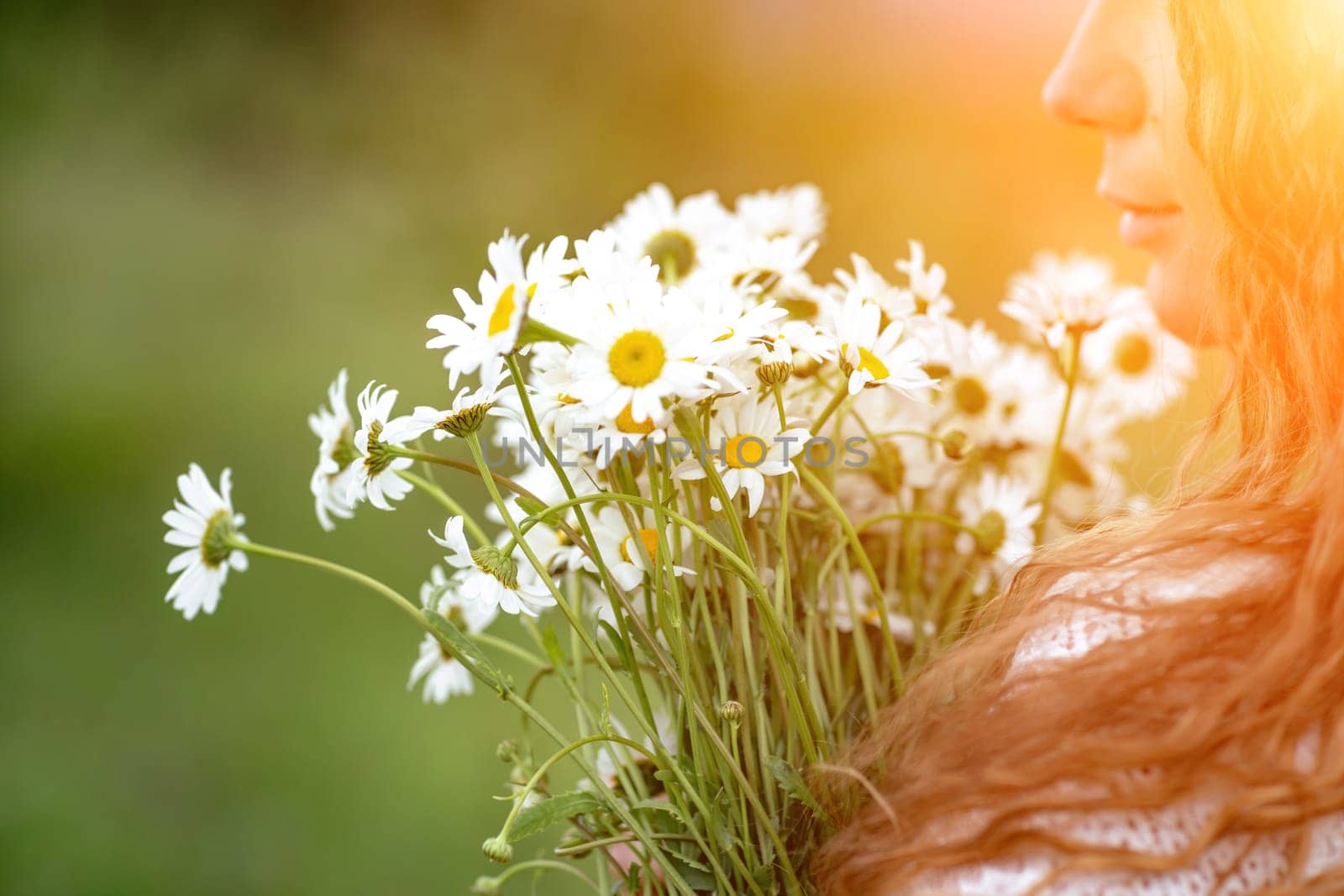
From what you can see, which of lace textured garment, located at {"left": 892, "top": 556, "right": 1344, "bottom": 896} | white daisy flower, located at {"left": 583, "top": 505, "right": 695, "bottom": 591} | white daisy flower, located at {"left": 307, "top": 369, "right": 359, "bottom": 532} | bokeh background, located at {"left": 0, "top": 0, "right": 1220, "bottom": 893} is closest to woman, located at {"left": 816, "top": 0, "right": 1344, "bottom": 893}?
lace textured garment, located at {"left": 892, "top": 556, "right": 1344, "bottom": 896}

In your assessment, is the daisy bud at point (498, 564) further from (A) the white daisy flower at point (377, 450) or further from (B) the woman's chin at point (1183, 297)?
(B) the woman's chin at point (1183, 297)

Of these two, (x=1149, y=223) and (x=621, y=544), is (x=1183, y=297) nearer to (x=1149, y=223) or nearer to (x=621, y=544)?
(x=1149, y=223)

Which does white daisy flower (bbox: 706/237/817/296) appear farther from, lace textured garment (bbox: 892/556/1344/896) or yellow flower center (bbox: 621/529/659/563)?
lace textured garment (bbox: 892/556/1344/896)

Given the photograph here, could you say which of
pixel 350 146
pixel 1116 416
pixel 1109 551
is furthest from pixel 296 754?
pixel 1109 551

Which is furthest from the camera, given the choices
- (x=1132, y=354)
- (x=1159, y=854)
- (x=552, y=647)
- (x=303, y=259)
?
(x=303, y=259)

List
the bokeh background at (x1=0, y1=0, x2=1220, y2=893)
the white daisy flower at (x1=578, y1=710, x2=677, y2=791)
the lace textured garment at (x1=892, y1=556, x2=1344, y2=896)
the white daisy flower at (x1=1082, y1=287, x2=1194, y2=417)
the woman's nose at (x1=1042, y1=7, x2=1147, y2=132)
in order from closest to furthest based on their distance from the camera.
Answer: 1. the lace textured garment at (x1=892, y1=556, x2=1344, y2=896)
2. the white daisy flower at (x1=578, y1=710, x2=677, y2=791)
3. the woman's nose at (x1=1042, y1=7, x2=1147, y2=132)
4. the white daisy flower at (x1=1082, y1=287, x2=1194, y2=417)
5. the bokeh background at (x1=0, y1=0, x2=1220, y2=893)

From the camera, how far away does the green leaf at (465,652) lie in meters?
0.37

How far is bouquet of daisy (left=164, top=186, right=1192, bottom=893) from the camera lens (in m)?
0.35

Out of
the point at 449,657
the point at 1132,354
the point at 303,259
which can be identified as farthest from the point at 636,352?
the point at 303,259

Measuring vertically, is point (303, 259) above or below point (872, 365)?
above

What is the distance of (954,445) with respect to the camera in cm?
50

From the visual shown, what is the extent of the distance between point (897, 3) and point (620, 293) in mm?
1544

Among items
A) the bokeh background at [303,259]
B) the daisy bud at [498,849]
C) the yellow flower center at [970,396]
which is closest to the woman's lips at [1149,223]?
the yellow flower center at [970,396]

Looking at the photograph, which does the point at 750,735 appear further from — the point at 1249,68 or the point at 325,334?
the point at 325,334
